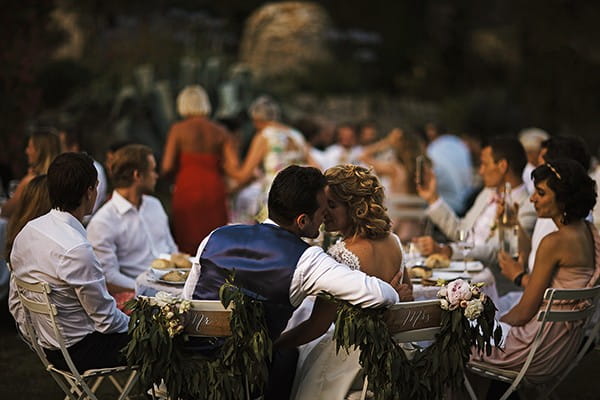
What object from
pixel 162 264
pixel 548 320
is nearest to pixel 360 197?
pixel 548 320

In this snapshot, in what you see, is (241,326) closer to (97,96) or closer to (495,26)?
(97,96)

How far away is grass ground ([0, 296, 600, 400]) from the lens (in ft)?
17.5

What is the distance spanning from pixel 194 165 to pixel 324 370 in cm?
497

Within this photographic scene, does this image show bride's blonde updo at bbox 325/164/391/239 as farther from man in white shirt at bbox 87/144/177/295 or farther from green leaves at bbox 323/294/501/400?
man in white shirt at bbox 87/144/177/295

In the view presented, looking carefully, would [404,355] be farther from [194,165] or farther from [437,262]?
[194,165]

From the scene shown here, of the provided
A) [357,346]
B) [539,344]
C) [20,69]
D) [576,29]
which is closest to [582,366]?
[539,344]

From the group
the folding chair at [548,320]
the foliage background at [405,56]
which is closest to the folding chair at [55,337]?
the folding chair at [548,320]

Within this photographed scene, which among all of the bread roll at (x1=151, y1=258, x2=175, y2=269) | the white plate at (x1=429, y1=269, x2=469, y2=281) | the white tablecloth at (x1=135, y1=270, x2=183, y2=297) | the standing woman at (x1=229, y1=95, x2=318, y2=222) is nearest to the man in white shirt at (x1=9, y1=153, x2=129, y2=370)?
the white tablecloth at (x1=135, y1=270, x2=183, y2=297)

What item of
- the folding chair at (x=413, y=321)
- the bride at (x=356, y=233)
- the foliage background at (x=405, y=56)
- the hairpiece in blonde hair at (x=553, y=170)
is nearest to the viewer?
the folding chair at (x=413, y=321)

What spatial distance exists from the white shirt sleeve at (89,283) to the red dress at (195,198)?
4.42 metres

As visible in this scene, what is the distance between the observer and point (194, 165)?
8.51m

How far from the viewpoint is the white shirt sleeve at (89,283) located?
3879 mm

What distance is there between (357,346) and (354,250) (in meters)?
0.66

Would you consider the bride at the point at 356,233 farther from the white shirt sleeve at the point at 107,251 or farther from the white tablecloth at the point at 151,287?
the white shirt sleeve at the point at 107,251
